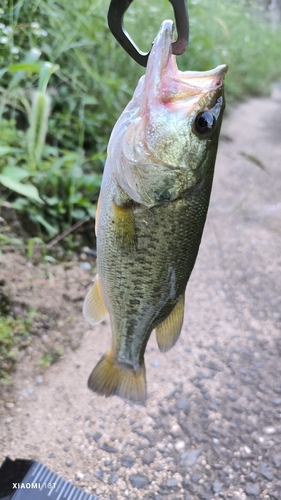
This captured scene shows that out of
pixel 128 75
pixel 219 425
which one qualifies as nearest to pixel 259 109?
pixel 128 75

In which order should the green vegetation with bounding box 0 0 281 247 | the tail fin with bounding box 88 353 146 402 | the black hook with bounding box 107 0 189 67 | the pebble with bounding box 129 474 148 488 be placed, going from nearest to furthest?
the black hook with bounding box 107 0 189 67 < the tail fin with bounding box 88 353 146 402 < the pebble with bounding box 129 474 148 488 < the green vegetation with bounding box 0 0 281 247

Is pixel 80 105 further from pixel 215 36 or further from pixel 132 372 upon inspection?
pixel 215 36

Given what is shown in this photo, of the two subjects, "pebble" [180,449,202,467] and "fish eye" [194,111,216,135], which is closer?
"fish eye" [194,111,216,135]

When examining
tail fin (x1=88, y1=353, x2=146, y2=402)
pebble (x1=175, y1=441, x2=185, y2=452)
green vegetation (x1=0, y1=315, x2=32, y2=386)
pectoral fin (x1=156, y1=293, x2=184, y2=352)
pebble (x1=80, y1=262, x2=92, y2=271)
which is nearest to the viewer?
pectoral fin (x1=156, y1=293, x2=184, y2=352)

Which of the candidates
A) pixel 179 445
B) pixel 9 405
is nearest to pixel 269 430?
pixel 179 445

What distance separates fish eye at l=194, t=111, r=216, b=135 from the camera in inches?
38.4

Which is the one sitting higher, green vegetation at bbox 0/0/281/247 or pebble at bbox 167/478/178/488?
green vegetation at bbox 0/0/281/247

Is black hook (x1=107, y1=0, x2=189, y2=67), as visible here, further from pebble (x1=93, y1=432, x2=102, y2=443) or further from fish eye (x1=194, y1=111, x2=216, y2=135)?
pebble (x1=93, y1=432, x2=102, y2=443)

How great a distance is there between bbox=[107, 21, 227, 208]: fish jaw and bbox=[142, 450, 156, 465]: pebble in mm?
992

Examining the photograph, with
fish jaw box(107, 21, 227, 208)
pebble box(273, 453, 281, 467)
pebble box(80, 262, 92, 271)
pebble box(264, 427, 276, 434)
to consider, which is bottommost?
pebble box(273, 453, 281, 467)

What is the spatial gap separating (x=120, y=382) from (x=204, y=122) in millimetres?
835

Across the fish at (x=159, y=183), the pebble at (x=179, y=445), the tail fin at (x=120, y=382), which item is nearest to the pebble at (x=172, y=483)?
the pebble at (x=179, y=445)

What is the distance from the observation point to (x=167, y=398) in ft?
5.80

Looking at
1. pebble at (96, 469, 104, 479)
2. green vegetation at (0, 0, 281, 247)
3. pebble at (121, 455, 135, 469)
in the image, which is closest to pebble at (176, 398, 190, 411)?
pebble at (121, 455, 135, 469)
